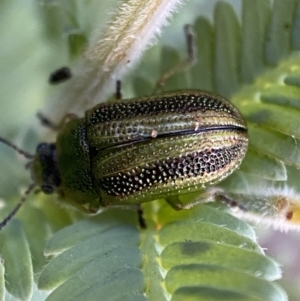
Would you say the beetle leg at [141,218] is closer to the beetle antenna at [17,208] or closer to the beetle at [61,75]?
the beetle antenna at [17,208]

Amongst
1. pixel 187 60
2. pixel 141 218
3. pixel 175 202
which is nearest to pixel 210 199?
pixel 175 202

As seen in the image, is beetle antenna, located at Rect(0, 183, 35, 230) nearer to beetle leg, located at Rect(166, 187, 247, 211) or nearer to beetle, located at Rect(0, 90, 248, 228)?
beetle, located at Rect(0, 90, 248, 228)

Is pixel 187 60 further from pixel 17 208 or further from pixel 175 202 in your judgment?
pixel 17 208

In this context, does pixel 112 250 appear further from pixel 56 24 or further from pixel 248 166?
pixel 56 24

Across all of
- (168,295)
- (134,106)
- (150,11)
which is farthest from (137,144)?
(168,295)

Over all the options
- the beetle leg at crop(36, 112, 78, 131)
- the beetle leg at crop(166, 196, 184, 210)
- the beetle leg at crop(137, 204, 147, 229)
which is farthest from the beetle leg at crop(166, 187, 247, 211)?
the beetle leg at crop(36, 112, 78, 131)

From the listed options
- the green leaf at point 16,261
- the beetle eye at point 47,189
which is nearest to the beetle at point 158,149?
the beetle eye at point 47,189

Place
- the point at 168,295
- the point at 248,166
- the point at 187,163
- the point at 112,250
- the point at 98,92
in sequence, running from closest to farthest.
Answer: the point at 168,295 < the point at 112,250 < the point at 248,166 < the point at 187,163 < the point at 98,92
